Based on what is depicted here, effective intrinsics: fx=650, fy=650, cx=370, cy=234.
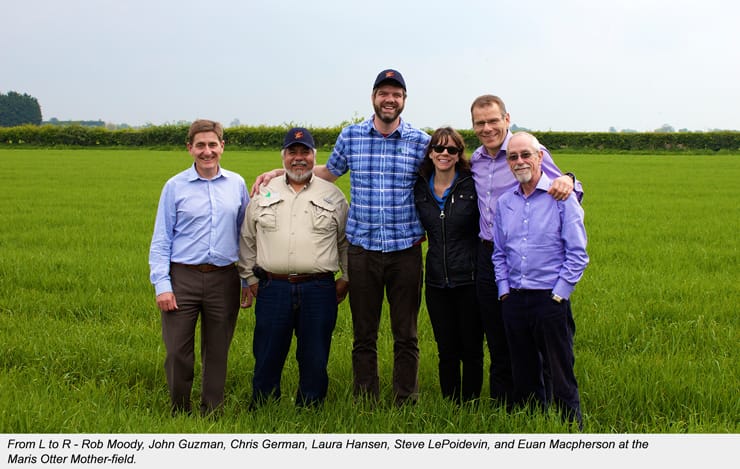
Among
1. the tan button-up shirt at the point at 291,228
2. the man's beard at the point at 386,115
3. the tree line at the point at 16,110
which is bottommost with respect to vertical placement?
the tan button-up shirt at the point at 291,228

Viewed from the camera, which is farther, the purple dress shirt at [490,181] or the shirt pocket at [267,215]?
the shirt pocket at [267,215]

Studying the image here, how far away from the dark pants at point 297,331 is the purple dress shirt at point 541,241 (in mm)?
1200

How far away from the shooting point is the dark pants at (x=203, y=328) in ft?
13.8

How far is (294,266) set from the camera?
424cm

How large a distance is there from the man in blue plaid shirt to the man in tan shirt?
0.63 feet

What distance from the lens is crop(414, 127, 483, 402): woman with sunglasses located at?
426 centimetres

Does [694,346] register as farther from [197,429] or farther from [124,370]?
[124,370]

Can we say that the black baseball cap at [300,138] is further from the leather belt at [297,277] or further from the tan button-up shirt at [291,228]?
the leather belt at [297,277]

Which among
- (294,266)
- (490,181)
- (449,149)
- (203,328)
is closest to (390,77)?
(449,149)

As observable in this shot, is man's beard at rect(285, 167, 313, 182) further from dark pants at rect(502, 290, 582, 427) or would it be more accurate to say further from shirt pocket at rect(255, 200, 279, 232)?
dark pants at rect(502, 290, 582, 427)

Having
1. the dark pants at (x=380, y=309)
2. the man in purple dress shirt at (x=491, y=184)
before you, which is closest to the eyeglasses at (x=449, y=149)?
the man in purple dress shirt at (x=491, y=184)

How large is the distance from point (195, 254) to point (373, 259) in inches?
46.7
